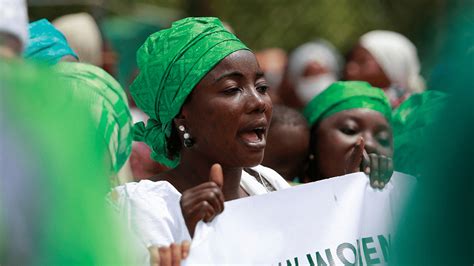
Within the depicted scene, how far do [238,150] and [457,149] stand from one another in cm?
133

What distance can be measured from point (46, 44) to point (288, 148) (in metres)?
1.35

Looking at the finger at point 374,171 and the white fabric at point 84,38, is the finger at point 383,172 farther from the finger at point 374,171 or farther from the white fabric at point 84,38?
the white fabric at point 84,38

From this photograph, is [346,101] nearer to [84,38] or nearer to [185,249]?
[84,38]

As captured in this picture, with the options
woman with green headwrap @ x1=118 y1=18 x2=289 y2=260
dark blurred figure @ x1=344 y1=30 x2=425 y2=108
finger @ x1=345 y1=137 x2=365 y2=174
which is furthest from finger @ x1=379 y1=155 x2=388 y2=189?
dark blurred figure @ x1=344 y1=30 x2=425 y2=108

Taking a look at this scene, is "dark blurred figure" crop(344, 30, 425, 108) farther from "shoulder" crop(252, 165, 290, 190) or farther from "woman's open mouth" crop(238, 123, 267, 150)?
"woman's open mouth" crop(238, 123, 267, 150)

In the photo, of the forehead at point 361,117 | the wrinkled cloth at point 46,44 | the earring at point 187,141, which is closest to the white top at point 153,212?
the earring at point 187,141

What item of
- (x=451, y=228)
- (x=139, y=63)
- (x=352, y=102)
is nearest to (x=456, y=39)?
(x=451, y=228)

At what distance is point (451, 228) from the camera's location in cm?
260

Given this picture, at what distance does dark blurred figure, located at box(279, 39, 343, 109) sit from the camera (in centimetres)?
923

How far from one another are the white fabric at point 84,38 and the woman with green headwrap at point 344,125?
1794 millimetres

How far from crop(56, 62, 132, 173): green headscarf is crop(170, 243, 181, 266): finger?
115 centimetres

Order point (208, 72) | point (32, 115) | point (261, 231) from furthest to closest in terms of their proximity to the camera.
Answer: point (208, 72), point (261, 231), point (32, 115)

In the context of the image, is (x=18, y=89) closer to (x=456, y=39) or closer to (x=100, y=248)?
(x=100, y=248)

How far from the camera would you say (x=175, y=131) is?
13.1 feet
